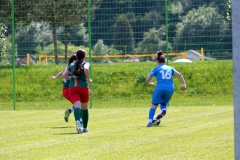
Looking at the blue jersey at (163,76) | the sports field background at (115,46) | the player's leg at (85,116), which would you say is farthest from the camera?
the sports field background at (115,46)

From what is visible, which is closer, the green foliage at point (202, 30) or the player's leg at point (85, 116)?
the player's leg at point (85, 116)

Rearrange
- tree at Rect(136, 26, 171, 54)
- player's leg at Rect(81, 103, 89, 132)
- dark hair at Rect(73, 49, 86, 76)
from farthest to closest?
tree at Rect(136, 26, 171, 54)
player's leg at Rect(81, 103, 89, 132)
dark hair at Rect(73, 49, 86, 76)

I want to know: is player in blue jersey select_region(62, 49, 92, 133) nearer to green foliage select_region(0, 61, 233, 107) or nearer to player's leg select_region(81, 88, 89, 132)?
player's leg select_region(81, 88, 89, 132)

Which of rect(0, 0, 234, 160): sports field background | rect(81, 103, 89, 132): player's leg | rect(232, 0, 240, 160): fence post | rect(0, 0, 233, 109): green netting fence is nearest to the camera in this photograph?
rect(232, 0, 240, 160): fence post

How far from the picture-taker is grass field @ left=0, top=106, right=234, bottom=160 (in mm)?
8438

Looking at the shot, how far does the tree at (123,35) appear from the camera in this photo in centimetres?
2227

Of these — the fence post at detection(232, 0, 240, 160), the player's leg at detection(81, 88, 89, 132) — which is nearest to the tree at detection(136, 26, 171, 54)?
the player's leg at detection(81, 88, 89, 132)

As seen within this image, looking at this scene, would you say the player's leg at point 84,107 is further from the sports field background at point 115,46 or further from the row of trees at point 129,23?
the row of trees at point 129,23

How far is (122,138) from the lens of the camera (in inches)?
420

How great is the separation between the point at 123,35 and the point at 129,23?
1326mm

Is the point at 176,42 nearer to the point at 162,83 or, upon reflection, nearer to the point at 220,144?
the point at 162,83

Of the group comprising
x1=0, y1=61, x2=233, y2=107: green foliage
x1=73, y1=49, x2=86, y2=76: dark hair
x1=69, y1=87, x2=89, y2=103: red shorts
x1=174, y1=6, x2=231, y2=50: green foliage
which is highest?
x1=174, y1=6, x2=231, y2=50: green foliage

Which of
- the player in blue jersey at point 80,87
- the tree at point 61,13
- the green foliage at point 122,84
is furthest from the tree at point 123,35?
the player in blue jersey at point 80,87

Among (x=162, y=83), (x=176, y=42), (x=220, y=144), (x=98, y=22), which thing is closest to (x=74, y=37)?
(x=98, y=22)
